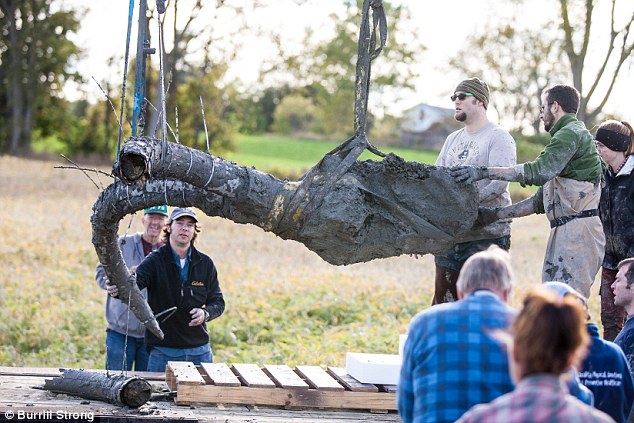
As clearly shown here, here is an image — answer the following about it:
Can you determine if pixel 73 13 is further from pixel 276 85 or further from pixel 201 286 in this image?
pixel 201 286

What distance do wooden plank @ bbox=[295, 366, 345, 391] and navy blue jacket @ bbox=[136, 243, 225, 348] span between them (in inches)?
39.1

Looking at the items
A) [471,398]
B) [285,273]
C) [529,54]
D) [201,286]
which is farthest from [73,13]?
[471,398]

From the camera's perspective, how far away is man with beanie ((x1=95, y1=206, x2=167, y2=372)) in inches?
297

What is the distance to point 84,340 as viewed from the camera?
10734 millimetres

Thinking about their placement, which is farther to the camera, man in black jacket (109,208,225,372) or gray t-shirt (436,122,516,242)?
man in black jacket (109,208,225,372)

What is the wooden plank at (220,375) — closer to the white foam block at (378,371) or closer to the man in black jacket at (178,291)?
the man in black jacket at (178,291)

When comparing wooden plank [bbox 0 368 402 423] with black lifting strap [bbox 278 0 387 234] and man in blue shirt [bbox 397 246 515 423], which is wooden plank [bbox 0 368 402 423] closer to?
black lifting strap [bbox 278 0 387 234]

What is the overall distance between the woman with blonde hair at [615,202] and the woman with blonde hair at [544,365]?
408 cm

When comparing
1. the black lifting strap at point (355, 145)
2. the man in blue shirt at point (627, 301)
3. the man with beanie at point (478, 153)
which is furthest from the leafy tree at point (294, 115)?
the man in blue shirt at point (627, 301)

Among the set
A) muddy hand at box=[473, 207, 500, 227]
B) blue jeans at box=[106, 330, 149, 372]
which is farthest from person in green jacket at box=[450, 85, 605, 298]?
blue jeans at box=[106, 330, 149, 372]

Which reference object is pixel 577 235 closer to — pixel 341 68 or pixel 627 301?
pixel 627 301

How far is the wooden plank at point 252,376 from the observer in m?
6.24

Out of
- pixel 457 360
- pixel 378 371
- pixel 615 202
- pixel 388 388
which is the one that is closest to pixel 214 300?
pixel 378 371

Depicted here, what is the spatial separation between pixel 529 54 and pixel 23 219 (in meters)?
23.7
